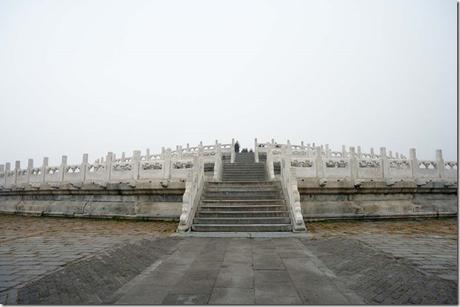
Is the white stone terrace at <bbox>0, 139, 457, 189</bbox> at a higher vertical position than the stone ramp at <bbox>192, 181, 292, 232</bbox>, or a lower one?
higher

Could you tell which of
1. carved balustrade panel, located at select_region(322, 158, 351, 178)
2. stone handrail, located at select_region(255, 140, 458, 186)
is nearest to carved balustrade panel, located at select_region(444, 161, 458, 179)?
stone handrail, located at select_region(255, 140, 458, 186)

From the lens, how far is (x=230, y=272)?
4711 mm

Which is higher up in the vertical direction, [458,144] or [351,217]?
[458,144]

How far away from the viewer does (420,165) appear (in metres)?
14.4

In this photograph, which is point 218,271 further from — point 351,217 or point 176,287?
point 351,217

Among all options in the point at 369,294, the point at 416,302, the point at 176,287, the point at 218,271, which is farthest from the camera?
the point at 218,271

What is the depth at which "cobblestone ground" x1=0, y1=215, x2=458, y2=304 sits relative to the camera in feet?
11.8

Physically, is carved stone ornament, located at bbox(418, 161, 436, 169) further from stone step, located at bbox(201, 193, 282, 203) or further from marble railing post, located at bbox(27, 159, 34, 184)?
marble railing post, located at bbox(27, 159, 34, 184)

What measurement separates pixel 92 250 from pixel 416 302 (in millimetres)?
5722

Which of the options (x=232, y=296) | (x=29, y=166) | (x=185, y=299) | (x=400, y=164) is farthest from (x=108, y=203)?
(x=400, y=164)

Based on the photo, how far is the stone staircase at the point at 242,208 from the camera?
9.04 meters

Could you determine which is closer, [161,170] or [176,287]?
[176,287]

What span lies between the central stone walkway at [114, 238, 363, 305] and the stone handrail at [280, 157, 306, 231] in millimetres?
2339

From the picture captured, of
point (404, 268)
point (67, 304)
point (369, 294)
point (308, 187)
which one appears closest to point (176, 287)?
point (67, 304)
